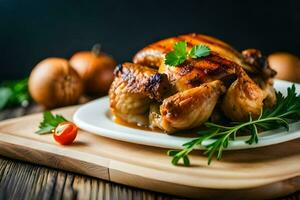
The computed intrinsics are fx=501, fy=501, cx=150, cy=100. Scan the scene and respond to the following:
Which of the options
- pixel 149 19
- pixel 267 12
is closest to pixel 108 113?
pixel 149 19

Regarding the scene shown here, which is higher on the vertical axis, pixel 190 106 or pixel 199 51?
pixel 199 51

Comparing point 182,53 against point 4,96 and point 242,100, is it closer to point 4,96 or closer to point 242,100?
point 242,100

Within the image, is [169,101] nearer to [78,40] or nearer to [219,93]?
[219,93]

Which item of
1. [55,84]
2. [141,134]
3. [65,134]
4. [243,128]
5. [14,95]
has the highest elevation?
[243,128]

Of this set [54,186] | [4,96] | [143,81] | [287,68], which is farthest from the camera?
[4,96]

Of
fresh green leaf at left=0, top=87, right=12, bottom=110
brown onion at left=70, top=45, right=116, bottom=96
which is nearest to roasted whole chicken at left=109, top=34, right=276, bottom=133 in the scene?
brown onion at left=70, top=45, right=116, bottom=96

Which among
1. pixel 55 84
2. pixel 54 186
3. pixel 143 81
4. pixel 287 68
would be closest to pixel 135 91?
pixel 143 81

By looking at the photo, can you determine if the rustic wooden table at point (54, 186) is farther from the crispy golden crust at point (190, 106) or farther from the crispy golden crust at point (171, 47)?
the crispy golden crust at point (171, 47)
